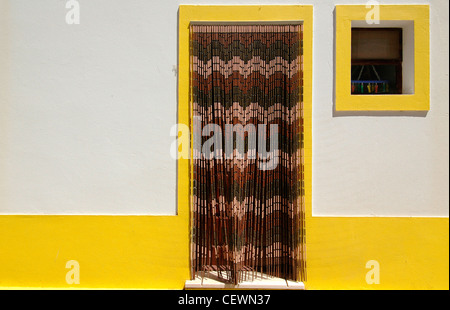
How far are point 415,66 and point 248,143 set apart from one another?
2105mm

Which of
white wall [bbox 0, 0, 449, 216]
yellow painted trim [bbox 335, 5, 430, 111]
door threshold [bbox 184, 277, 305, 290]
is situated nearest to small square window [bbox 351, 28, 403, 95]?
yellow painted trim [bbox 335, 5, 430, 111]

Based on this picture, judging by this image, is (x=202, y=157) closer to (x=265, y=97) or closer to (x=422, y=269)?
(x=265, y=97)

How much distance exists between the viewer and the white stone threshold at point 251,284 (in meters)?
3.23

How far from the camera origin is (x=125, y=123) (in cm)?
339

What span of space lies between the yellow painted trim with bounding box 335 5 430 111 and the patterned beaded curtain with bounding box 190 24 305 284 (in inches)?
18.0

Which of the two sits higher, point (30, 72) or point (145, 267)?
point (30, 72)

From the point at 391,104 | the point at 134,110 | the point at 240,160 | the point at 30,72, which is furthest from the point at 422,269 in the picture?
the point at 30,72

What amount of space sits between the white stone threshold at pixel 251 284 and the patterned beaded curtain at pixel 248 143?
0.27 ft

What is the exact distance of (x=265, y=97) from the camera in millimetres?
3418

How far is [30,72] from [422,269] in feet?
16.5

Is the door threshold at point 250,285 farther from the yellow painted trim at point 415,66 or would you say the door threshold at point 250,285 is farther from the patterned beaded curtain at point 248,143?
the yellow painted trim at point 415,66
